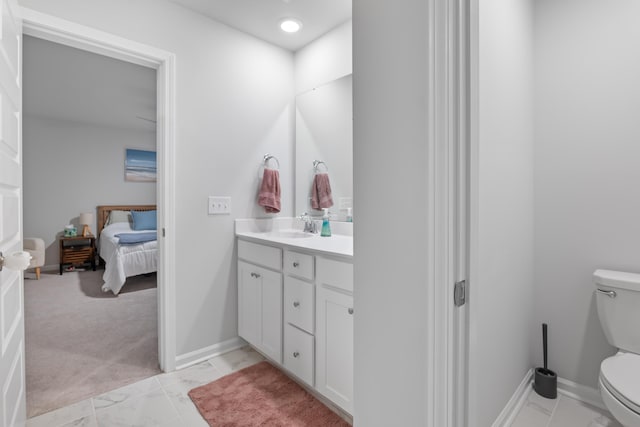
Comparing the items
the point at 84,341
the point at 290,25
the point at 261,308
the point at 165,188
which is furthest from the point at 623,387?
the point at 84,341

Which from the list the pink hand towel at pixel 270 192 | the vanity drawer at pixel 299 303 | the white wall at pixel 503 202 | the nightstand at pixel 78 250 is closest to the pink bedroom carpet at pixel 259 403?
the vanity drawer at pixel 299 303

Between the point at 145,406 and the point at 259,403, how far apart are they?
61 cm

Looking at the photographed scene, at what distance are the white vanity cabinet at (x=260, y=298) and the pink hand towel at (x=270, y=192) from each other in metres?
0.36

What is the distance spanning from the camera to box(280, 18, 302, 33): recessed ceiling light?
7.12ft

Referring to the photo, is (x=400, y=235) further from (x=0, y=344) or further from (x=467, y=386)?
(x=0, y=344)

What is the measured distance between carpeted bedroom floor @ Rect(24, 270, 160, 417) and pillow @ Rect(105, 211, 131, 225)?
1672 mm

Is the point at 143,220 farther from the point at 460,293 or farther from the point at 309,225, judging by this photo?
the point at 460,293

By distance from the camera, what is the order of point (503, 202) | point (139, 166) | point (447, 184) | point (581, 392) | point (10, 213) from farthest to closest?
point (139, 166) < point (581, 392) < point (503, 202) < point (10, 213) < point (447, 184)

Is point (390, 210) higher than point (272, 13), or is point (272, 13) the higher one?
point (272, 13)

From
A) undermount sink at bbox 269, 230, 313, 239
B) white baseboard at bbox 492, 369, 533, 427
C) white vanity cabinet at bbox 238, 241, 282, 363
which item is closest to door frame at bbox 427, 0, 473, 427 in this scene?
white baseboard at bbox 492, 369, 533, 427

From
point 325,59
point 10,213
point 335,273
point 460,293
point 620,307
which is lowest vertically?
point 620,307

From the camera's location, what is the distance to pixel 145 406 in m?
1.63

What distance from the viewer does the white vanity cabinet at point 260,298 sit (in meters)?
1.86

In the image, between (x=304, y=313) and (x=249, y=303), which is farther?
(x=249, y=303)
